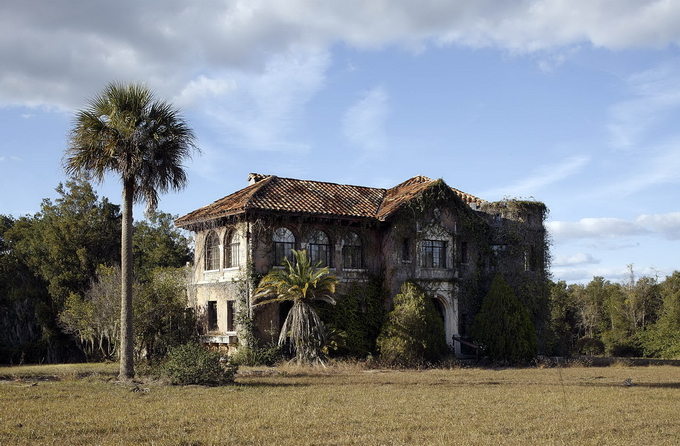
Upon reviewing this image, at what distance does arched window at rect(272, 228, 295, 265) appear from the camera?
28.7m

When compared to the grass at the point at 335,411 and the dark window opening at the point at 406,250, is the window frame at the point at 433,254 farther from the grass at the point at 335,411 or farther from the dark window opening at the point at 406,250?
the grass at the point at 335,411

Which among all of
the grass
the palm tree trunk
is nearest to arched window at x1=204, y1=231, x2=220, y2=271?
the grass

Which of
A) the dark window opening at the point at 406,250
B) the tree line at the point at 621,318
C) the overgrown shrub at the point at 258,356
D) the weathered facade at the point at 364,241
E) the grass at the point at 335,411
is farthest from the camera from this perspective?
the tree line at the point at 621,318

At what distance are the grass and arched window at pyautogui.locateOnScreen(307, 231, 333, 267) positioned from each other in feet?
27.2

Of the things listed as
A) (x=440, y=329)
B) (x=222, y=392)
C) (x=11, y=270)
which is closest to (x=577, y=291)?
(x=440, y=329)

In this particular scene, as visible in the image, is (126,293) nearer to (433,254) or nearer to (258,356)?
(258,356)

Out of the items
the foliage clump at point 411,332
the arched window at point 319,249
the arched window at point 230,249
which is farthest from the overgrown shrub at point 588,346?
the arched window at point 230,249

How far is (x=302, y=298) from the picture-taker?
2611cm

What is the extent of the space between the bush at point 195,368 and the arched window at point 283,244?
32.0 ft

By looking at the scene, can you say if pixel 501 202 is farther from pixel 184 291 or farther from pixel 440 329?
pixel 184 291

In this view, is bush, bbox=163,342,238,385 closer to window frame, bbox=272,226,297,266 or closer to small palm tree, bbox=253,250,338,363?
small palm tree, bbox=253,250,338,363

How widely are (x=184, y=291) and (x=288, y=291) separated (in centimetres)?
832

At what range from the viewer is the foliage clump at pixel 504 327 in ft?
97.6

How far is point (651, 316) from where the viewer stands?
52.6 meters
